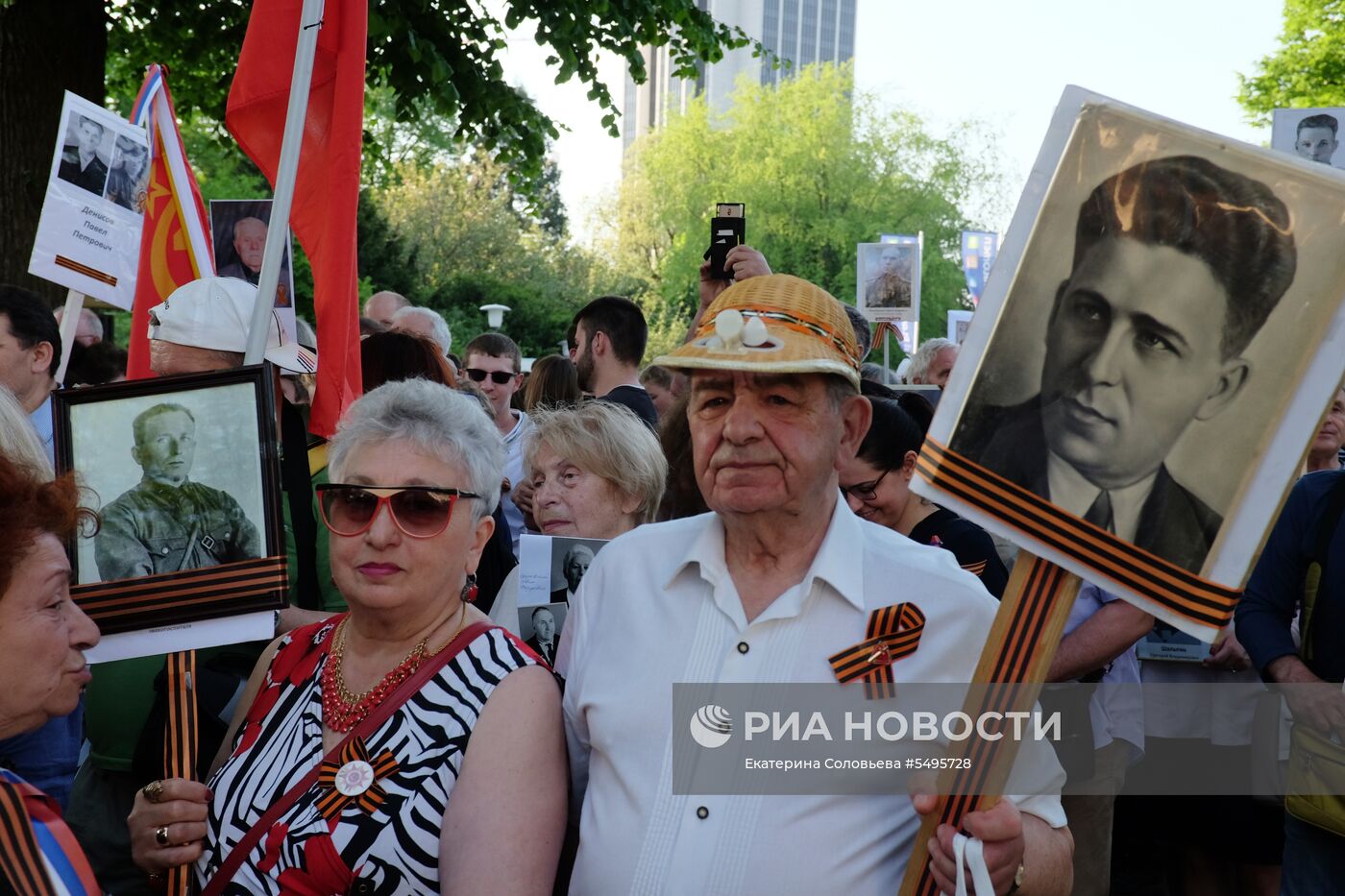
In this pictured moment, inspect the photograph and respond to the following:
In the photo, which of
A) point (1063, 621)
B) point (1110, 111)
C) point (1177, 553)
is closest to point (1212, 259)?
point (1110, 111)

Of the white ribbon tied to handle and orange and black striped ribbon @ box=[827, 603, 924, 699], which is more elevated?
orange and black striped ribbon @ box=[827, 603, 924, 699]

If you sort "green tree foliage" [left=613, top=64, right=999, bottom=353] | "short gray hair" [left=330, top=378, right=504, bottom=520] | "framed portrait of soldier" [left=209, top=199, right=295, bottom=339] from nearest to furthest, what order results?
"short gray hair" [left=330, top=378, right=504, bottom=520] < "framed portrait of soldier" [left=209, top=199, right=295, bottom=339] < "green tree foliage" [left=613, top=64, right=999, bottom=353]

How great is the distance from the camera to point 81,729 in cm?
379

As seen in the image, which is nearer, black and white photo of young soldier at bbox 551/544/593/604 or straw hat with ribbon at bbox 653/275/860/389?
straw hat with ribbon at bbox 653/275/860/389

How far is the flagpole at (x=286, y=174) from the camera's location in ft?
12.4

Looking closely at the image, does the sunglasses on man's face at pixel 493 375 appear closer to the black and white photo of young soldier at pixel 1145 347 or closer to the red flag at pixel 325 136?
the red flag at pixel 325 136

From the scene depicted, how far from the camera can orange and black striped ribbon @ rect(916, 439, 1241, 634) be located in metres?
2.11

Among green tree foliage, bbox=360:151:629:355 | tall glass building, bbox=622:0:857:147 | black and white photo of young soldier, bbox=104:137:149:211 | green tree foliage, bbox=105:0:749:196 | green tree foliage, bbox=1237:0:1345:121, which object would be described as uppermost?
tall glass building, bbox=622:0:857:147

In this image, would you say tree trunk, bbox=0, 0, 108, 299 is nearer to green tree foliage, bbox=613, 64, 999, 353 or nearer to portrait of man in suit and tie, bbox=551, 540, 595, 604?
portrait of man in suit and tie, bbox=551, 540, 595, 604

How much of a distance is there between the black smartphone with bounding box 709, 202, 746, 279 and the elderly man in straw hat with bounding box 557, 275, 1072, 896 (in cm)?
249

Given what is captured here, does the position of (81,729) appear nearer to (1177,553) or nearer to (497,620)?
(497,620)

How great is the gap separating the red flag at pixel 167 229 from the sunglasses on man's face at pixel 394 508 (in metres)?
2.51

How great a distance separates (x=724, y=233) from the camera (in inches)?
210

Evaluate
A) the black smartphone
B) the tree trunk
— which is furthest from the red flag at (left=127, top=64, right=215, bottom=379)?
the tree trunk
